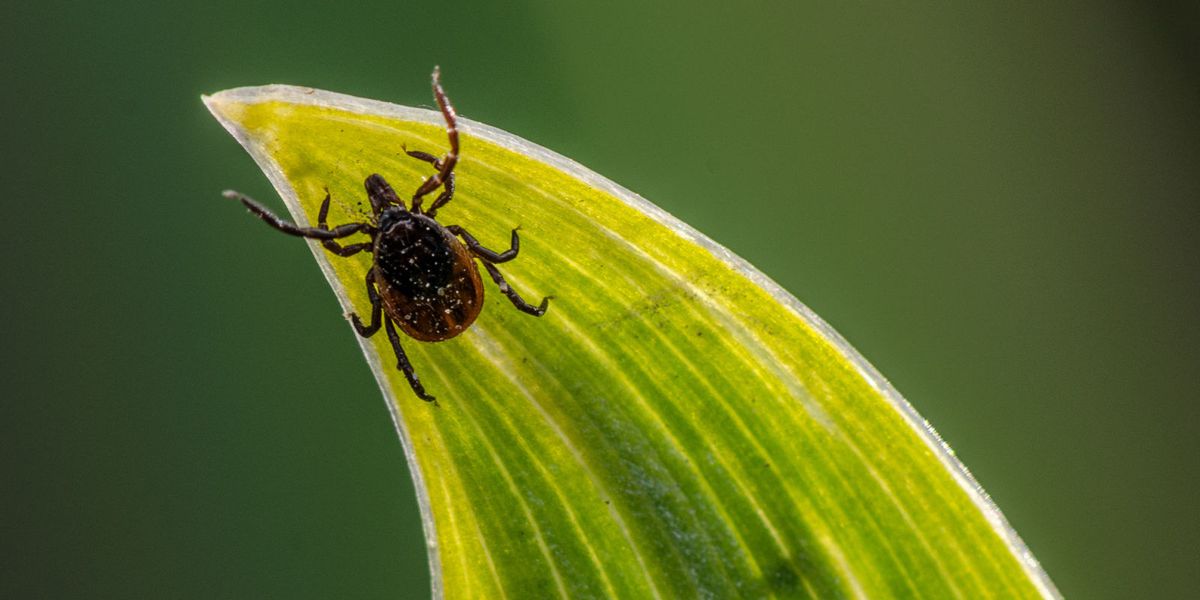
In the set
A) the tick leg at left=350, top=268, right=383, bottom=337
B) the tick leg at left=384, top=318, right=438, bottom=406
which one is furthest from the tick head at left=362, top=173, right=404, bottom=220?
the tick leg at left=384, top=318, right=438, bottom=406

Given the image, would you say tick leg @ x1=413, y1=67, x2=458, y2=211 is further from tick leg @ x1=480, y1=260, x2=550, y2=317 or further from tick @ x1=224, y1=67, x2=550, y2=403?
tick leg @ x1=480, y1=260, x2=550, y2=317

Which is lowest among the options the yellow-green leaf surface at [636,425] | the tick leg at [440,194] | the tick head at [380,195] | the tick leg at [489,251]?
the yellow-green leaf surface at [636,425]

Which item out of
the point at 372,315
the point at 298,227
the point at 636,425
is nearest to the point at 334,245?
the point at 298,227

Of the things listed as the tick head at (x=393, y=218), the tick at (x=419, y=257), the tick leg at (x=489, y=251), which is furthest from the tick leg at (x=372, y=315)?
the tick leg at (x=489, y=251)

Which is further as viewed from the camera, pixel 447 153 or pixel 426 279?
pixel 426 279

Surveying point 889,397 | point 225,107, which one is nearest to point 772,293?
point 889,397

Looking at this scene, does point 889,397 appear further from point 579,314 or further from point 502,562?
point 502,562

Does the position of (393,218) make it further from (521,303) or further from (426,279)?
(521,303)

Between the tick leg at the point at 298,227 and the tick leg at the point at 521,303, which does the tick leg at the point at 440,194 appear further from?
the tick leg at the point at 521,303
